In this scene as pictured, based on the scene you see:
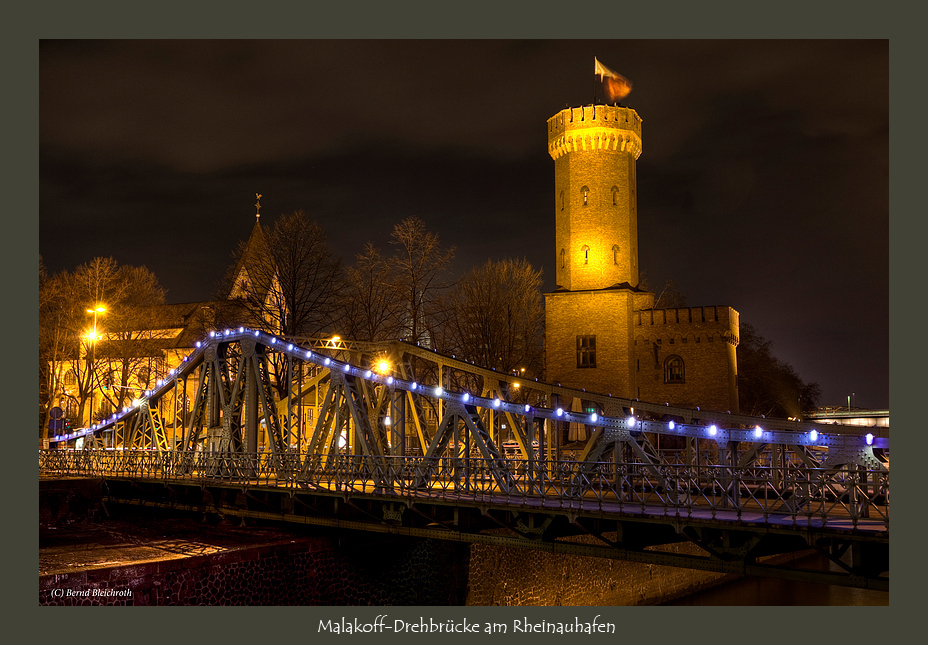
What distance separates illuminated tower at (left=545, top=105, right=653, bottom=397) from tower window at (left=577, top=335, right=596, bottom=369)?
0.05 metres

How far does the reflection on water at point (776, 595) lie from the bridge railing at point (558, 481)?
28.2ft

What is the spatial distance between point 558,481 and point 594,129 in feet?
120

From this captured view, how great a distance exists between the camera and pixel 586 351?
50875 mm

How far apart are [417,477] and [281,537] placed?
4359 mm

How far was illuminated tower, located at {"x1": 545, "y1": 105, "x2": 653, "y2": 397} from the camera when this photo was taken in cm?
5047

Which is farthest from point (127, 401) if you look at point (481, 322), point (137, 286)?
point (481, 322)

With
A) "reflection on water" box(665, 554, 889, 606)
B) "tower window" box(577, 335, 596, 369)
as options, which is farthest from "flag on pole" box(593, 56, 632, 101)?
"reflection on water" box(665, 554, 889, 606)

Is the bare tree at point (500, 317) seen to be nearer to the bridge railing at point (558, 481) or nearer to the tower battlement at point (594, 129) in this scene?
the tower battlement at point (594, 129)

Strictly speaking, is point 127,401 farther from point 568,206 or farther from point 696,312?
point 696,312

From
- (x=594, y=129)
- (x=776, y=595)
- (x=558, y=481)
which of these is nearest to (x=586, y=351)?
(x=594, y=129)

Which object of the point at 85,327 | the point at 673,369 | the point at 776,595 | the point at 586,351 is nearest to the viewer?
the point at 776,595

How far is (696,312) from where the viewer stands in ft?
168

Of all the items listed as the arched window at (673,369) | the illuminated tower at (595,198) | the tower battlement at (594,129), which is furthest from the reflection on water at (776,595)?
the tower battlement at (594,129)

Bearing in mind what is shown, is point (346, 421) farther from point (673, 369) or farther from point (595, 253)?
point (673, 369)
